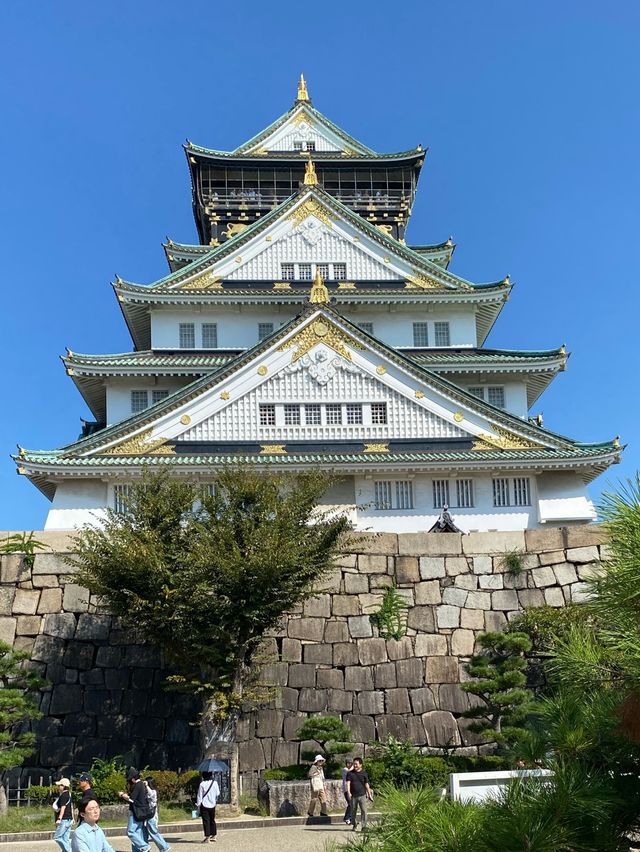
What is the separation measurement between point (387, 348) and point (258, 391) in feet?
12.3

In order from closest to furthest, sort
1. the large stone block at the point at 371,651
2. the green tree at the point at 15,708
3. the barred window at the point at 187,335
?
1. the green tree at the point at 15,708
2. the large stone block at the point at 371,651
3. the barred window at the point at 187,335

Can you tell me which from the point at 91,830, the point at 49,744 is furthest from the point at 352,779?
the point at 49,744

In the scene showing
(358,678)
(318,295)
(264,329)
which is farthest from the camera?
(264,329)

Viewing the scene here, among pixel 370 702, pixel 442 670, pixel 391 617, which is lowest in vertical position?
pixel 370 702

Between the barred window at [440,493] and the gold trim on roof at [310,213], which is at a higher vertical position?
the gold trim on roof at [310,213]

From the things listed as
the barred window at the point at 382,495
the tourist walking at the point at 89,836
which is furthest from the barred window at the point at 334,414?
the tourist walking at the point at 89,836

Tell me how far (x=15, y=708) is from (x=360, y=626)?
7.22 meters

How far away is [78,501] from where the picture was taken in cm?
2675

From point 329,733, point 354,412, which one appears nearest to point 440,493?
point 354,412

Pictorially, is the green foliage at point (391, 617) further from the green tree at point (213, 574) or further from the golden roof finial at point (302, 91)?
the golden roof finial at point (302, 91)

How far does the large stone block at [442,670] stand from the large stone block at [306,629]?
234cm

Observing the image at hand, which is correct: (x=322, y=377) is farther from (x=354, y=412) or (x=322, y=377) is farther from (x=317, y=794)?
(x=317, y=794)

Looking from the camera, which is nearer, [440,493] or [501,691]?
[501,691]

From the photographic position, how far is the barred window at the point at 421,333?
1334 inches
